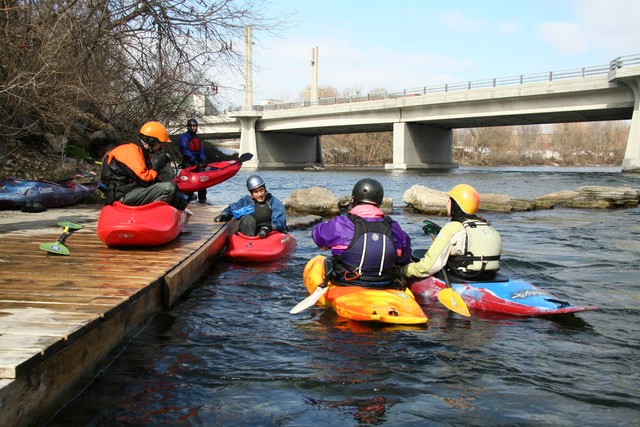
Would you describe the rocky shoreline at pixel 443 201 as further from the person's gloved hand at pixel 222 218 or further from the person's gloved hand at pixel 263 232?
the person's gloved hand at pixel 263 232

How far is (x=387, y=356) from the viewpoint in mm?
4762

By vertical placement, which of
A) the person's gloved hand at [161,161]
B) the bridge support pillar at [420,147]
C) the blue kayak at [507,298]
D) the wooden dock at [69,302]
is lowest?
the blue kayak at [507,298]

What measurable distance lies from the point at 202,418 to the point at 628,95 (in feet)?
114

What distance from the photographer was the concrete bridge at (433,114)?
31.3 metres

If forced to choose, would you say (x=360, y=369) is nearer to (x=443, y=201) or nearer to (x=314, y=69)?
(x=443, y=201)

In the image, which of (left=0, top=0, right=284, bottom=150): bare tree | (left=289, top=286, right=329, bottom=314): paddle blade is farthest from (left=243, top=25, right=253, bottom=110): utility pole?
(left=289, top=286, right=329, bottom=314): paddle blade

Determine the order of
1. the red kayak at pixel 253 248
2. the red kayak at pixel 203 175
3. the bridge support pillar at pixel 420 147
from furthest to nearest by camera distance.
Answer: the bridge support pillar at pixel 420 147 < the red kayak at pixel 203 175 < the red kayak at pixel 253 248

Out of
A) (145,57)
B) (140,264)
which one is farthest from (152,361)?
(145,57)

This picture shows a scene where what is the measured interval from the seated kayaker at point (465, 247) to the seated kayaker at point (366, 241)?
48 cm

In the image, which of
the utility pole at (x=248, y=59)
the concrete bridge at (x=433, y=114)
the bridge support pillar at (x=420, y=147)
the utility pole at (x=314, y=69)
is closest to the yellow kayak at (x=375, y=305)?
the utility pole at (x=248, y=59)

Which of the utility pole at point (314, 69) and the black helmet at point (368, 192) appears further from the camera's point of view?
the utility pole at point (314, 69)

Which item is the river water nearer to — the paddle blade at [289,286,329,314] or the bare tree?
the paddle blade at [289,286,329,314]

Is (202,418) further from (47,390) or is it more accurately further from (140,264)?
(140,264)

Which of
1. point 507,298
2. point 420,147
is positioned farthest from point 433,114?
point 507,298
